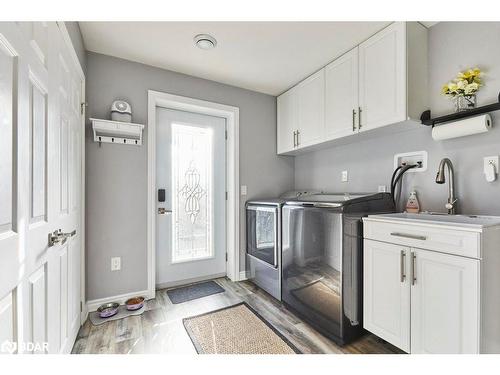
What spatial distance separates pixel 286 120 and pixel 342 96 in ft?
2.75

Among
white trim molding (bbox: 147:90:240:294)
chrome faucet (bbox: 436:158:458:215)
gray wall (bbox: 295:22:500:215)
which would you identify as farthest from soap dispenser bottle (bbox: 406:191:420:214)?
white trim molding (bbox: 147:90:240:294)

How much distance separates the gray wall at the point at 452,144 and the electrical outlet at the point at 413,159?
34mm

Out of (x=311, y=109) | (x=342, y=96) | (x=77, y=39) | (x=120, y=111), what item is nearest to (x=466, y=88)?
(x=342, y=96)

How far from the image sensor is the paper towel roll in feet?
4.75

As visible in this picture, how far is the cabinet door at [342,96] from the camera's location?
6.48 ft

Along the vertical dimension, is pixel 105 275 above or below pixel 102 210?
below

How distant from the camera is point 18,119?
79 cm

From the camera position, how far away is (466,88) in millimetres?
1520

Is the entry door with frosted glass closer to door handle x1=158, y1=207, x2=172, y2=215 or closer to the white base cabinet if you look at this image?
door handle x1=158, y1=207, x2=172, y2=215

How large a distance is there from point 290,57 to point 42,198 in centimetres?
211

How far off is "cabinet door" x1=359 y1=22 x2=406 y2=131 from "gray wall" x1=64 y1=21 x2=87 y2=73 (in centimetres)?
211

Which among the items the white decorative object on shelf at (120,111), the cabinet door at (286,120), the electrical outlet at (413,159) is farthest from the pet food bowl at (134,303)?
the electrical outlet at (413,159)
